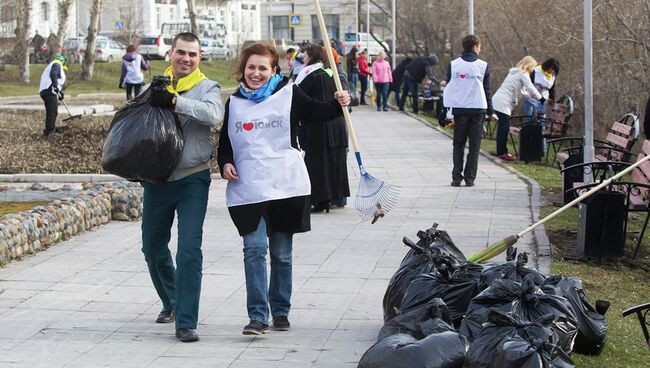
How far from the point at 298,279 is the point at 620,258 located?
2611 mm

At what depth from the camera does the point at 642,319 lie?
19.1ft

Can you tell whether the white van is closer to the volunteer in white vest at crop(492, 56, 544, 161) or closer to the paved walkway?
the volunteer in white vest at crop(492, 56, 544, 161)

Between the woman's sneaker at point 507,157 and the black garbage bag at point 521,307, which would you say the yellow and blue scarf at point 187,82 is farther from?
the woman's sneaker at point 507,157

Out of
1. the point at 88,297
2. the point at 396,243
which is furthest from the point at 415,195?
the point at 88,297

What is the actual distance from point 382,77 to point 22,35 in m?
17.3

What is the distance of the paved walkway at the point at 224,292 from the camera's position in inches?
259

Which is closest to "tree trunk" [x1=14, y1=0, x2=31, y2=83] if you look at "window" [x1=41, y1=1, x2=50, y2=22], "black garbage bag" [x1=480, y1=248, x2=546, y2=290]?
"window" [x1=41, y1=1, x2=50, y2=22]

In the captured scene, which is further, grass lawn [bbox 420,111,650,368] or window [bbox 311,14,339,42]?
window [bbox 311,14,339,42]

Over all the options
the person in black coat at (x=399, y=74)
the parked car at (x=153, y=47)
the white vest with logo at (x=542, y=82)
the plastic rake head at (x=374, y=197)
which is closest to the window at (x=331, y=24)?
the parked car at (x=153, y=47)

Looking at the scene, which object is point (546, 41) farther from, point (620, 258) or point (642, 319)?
point (642, 319)

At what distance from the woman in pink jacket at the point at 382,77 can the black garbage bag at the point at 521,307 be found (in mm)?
24396

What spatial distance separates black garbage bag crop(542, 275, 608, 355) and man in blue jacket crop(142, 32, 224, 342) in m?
1.98

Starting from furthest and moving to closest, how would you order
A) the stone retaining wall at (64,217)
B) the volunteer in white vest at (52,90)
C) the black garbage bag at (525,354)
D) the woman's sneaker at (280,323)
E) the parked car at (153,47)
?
the parked car at (153,47) < the volunteer in white vest at (52,90) < the stone retaining wall at (64,217) < the woman's sneaker at (280,323) < the black garbage bag at (525,354)

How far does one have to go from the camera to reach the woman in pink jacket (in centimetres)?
3025
